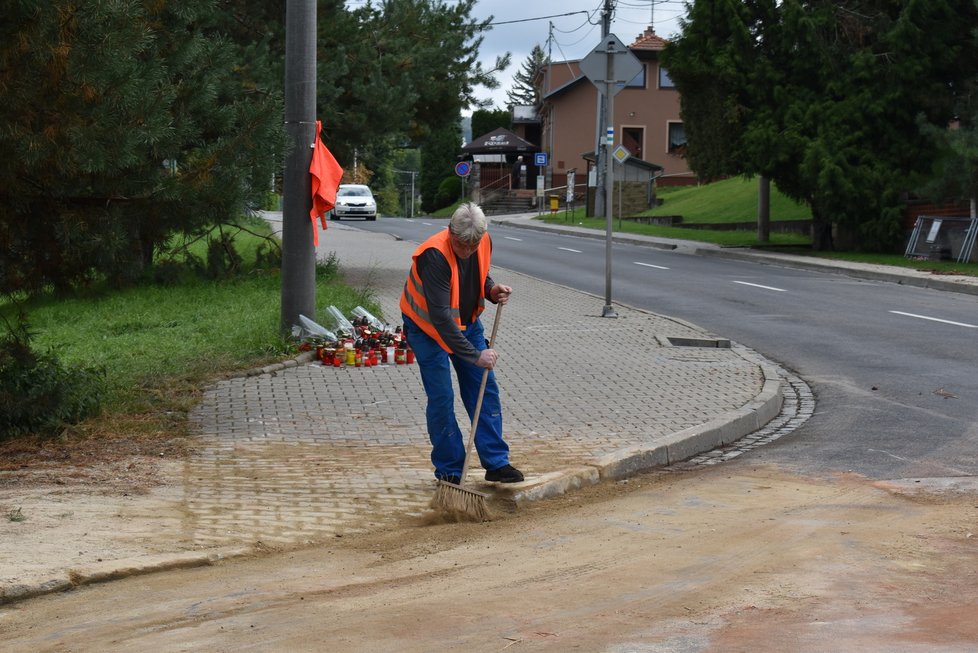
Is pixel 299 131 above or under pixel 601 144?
under

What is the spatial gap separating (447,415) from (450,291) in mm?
724

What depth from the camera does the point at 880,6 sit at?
30250mm

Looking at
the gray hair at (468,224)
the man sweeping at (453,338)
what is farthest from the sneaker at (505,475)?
the gray hair at (468,224)

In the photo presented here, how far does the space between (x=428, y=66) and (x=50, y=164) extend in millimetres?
13709

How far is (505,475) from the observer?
6.99m

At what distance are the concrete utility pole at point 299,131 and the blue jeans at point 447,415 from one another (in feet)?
17.6

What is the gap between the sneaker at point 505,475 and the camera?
22.9 ft

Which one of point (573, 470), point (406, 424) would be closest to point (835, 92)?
point (406, 424)

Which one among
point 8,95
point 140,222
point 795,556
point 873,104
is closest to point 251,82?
point 140,222

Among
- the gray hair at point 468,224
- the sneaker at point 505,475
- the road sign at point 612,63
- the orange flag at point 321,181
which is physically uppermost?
the road sign at point 612,63

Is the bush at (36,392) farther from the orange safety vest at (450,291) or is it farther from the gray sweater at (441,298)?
the gray sweater at (441,298)

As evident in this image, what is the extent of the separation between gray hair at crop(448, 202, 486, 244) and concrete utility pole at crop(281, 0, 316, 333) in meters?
5.70

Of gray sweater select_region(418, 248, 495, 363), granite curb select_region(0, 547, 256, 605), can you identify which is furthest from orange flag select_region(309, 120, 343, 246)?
granite curb select_region(0, 547, 256, 605)

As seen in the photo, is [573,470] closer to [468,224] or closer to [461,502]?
[461,502]
